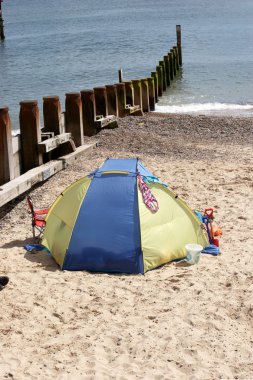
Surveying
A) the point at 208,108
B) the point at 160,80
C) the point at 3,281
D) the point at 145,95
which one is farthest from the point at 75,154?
the point at 160,80

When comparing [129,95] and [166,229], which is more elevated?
[129,95]

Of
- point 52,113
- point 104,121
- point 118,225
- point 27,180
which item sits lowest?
point 118,225

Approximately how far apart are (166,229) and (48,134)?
423cm

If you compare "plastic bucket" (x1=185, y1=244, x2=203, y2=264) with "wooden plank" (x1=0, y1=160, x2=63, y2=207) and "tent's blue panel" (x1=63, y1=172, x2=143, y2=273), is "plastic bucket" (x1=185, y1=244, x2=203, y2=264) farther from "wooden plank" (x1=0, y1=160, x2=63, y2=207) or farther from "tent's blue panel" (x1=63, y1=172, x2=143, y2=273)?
"wooden plank" (x1=0, y1=160, x2=63, y2=207)

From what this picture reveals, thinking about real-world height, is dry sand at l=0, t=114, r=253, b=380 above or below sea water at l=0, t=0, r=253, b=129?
below

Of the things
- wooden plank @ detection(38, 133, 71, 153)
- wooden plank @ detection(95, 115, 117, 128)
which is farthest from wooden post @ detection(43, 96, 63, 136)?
wooden plank @ detection(95, 115, 117, 128)

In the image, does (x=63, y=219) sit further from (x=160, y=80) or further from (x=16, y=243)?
(x=160, y=80)

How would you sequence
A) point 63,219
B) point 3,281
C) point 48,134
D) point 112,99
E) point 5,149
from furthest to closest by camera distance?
point 112,99 → point 48,134 → point 5,149 → point 63,219 → point 3,281

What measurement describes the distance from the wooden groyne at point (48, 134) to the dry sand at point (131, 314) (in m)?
0.51

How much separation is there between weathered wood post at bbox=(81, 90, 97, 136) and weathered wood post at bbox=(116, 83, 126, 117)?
311 centimetres

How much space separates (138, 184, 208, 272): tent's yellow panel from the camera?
8.45 metres

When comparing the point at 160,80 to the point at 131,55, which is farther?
the point at 131,55

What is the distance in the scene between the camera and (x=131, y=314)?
7.16 metres

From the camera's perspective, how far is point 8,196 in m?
9.88
